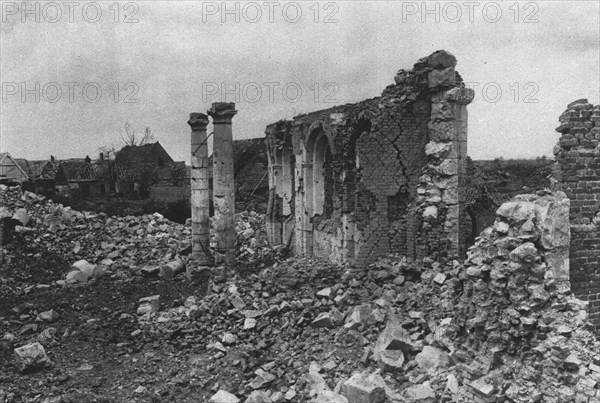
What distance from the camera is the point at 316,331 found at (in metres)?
9.41

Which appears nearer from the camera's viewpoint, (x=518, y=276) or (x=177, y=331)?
(x=518, y=276)

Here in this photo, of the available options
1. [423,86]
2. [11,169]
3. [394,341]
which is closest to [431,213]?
[423,86]

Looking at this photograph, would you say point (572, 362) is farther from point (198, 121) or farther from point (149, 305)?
point (198, 121)

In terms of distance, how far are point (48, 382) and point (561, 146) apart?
863cm

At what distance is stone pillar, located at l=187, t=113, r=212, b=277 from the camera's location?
15.0 meters

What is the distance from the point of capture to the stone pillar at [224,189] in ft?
45.1

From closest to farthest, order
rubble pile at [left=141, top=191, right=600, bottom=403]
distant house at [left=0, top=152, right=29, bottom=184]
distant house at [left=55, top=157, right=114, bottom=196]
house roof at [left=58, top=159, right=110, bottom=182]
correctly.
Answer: rubble pile at [left=141, top=191, right=600, bottom=403]
distant house at [left=0, top=152, right=29, bottom=184]
distant house at [left=55, top=157, right=114, bottom=196]
house roof at [left=58, top=159, right=110, bottom=182]

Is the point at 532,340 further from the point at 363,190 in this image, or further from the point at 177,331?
the point at 177,331

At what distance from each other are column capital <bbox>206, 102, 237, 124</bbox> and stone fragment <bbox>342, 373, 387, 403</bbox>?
326 inches

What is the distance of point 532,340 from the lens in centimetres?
633

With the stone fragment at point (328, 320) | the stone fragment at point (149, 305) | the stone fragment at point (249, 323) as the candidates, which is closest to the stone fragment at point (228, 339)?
the stone fragment at point (249, 323)

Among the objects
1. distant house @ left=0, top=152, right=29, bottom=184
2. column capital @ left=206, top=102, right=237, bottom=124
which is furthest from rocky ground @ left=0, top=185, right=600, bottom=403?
distant house @ left=0, top=152, right=29, bottom=184

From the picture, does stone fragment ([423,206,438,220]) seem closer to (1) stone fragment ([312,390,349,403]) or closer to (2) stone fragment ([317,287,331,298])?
(2) stone fragment ([317,287,331,298])

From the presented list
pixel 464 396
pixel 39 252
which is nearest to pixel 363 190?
pixel 464 396
